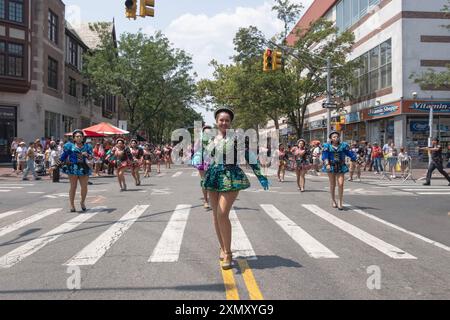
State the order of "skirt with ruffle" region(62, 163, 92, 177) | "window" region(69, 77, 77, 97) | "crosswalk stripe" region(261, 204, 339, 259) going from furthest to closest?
"window" region(69, 77, 77, 97), "skirt with ruffle" region(62, 163, 92, 177), "crosswalk stripe" region(261, 204, 339, 259)

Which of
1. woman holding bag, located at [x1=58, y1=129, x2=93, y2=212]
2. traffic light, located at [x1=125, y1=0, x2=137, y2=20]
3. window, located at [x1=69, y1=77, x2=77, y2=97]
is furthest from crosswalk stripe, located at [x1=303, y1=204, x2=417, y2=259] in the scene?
window, located at [x1=69, y1=77, x2=77, y2=97]

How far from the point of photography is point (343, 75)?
3497 cm

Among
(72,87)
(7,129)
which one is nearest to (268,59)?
(7,129)

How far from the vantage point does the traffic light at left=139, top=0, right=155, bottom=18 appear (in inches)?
567

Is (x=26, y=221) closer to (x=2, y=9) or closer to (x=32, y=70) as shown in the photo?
(x=2, y=9)

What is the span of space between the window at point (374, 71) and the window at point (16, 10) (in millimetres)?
23866

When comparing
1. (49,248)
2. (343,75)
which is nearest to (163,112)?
(343,75)

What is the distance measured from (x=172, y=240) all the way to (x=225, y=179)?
220cm

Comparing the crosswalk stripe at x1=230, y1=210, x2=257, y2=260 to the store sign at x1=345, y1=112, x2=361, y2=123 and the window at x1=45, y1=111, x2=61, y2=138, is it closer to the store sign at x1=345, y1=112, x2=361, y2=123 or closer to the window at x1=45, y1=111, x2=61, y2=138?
the window at x1=45, y1=111, x2=61, y2=138

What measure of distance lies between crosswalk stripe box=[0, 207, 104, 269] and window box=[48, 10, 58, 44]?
28851mm

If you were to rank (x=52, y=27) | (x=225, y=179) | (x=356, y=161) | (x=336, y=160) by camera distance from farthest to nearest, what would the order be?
(x=52, y=27)
(x=356, y=161)
(x=336, y=160)
(x=225, y=179)

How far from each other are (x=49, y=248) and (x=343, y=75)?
101ft

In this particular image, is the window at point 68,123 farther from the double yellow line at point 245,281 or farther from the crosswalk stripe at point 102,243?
the double yellow line at point 245,281

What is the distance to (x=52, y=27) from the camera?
119 ft
